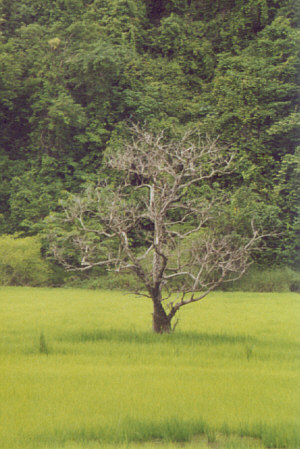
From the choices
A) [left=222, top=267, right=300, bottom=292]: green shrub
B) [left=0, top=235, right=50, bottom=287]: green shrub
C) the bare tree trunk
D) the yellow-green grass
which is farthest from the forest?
the bare tree trunk

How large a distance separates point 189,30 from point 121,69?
4.45 m

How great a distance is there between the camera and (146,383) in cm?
561

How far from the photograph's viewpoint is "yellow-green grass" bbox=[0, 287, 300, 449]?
4266 millimetres

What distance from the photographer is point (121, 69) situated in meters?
23.2

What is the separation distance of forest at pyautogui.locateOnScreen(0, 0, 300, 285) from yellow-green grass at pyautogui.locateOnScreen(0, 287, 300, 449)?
981cm

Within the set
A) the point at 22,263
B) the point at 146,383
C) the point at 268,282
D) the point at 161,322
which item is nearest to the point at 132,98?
the point at 22,263

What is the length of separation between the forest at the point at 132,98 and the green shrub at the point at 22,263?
0.07 metres

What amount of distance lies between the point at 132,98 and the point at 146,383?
59.8ft

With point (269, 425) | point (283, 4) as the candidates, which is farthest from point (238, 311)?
point (283, 4)

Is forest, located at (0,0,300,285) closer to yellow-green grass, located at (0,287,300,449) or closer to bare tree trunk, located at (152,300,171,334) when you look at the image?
yellow-green grass, located at (0,287,300,449)

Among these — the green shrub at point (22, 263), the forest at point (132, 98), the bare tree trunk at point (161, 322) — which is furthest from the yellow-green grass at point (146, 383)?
the forest at point (132, 98)

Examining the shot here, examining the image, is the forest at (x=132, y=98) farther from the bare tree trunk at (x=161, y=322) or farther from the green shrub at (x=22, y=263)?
the bare tree trunk at (x=161, y=322)

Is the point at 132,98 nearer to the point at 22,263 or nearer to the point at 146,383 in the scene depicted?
the point at 22,263

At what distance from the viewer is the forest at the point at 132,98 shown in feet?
67.4
